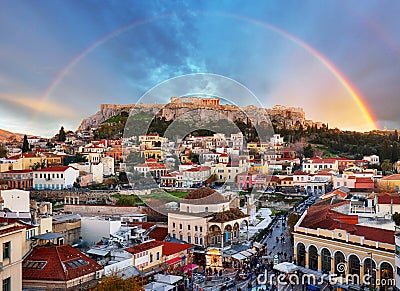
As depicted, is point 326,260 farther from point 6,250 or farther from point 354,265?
point 6,250

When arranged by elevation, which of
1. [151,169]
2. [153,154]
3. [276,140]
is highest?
[276,140]

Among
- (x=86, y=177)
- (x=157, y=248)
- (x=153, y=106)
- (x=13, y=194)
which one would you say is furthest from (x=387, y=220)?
(x=153, y=106)

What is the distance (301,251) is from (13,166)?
45001mm

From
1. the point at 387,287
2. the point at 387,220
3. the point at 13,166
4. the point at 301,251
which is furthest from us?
the point at 13,166

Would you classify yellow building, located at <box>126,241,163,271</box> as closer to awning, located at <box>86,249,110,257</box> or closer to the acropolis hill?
awning, located at <box>86,249,110,257</box>

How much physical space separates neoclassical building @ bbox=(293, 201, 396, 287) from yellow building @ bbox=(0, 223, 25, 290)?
12.4m

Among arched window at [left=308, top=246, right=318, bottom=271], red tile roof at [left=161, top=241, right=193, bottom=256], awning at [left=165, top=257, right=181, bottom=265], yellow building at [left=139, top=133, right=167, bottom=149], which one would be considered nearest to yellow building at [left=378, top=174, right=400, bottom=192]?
arched window at [left=308, top=246, right=318, bottom=271]

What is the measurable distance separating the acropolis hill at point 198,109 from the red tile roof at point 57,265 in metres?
66.6

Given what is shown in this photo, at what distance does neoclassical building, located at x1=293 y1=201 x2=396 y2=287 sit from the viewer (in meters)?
16.9

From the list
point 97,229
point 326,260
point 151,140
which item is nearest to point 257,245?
point 326,260

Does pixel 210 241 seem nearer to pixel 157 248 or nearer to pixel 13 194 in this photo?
pixel 157 248

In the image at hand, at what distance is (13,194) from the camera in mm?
22891

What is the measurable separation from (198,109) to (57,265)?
81.8 metres

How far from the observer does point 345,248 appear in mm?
18312
